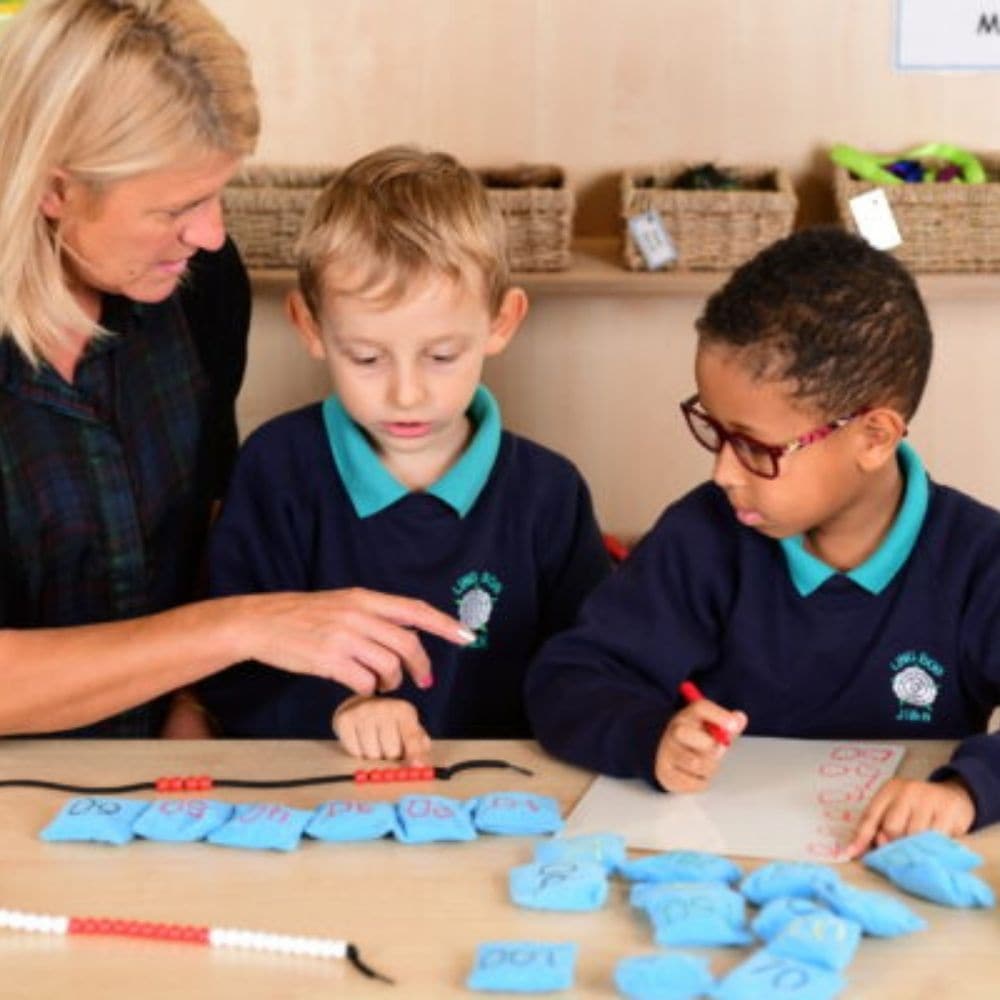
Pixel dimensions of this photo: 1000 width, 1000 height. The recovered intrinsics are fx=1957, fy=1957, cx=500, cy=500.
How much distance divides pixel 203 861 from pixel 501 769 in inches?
11.6

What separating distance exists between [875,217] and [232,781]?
141 centimetres

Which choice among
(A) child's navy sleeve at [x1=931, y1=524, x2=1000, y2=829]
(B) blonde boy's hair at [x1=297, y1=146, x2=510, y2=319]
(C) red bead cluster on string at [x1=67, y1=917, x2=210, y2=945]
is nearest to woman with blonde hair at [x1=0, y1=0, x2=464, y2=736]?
(B) blonde boy's hair at [x1=297, y1=146, x2=510, y2=319]

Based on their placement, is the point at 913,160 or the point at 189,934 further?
the point at 913,160

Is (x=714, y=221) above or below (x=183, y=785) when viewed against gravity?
above

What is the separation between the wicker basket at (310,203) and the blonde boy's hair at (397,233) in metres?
0.54

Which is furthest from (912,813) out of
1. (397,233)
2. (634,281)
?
(634,281)

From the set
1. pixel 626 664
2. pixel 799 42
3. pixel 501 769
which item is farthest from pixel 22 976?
pixel 799 42

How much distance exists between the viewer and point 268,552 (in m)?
2.05

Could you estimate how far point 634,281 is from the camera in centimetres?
265

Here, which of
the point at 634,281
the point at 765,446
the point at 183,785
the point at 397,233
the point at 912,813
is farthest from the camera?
the point at 634,281

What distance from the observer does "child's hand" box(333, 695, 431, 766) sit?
167 centimetres

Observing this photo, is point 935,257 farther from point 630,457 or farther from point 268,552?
point 268,552

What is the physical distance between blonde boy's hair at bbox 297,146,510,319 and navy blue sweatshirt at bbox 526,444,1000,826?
34 centimetres

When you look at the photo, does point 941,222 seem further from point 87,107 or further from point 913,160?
point 87,107
